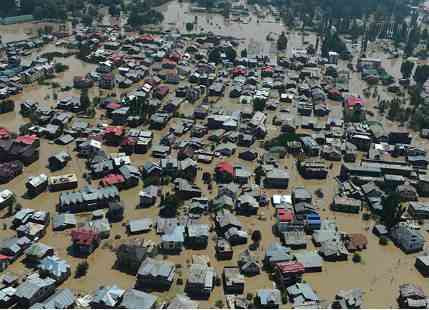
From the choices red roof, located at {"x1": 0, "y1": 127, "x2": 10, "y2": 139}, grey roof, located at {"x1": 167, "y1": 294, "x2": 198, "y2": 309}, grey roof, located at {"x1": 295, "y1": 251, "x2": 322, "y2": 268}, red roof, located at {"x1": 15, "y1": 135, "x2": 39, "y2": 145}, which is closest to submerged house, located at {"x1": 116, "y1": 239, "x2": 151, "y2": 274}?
grey roof, located at {"x1": 167, "y1": 294, "x2": 198, "y2": 309}

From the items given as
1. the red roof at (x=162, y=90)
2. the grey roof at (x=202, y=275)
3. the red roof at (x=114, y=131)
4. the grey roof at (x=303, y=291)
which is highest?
the red roof at (x=162, y=90)

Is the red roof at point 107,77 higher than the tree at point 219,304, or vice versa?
the red roof at point 107,77

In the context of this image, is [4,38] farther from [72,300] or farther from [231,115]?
[72,300]

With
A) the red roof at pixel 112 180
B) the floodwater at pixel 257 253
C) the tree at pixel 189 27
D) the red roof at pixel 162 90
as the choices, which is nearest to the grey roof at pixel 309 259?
the floodwater at pixel 257 253

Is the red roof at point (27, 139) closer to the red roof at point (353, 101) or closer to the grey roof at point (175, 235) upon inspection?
the grey roof at point (175, 235)

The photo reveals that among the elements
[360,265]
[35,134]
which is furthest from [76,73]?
[360,265]

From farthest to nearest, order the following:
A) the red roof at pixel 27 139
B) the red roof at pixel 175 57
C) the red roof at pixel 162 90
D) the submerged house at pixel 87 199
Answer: the red roof at pixel 175 57 → the red roof at pixel 162 90 → the red roof at pixel 27 139 → the submerged house at pixel 87 199

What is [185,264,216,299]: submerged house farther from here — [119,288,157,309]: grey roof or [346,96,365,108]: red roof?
[346,96,365,108]: red roof
